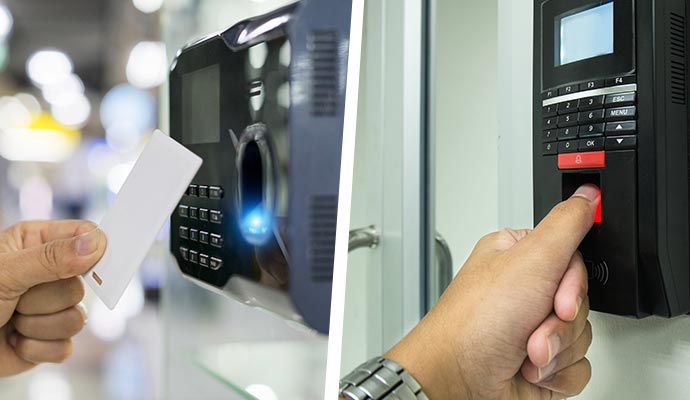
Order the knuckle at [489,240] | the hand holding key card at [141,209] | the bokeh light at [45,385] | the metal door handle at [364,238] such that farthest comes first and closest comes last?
1. the metal door handle at [364,238]
2. the bokeh light at [45,385]
3. the knuckle at [489,240]
4. the hand holding key card at [141,209]

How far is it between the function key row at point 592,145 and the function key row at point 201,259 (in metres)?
0.24

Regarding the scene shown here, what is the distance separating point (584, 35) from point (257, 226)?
0.25m

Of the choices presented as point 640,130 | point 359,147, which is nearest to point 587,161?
point 640,130

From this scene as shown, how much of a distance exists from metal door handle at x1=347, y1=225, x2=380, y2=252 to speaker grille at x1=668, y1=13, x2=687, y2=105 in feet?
1.27

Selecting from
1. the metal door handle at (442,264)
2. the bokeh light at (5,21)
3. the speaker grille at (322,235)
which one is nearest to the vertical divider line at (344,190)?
the speaker grille at (322,235)

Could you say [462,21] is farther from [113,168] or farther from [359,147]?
[113,168]

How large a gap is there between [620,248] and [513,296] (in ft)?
0.23

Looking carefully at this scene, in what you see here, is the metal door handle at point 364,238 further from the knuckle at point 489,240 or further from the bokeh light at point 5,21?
the bokeh light at point 5,21

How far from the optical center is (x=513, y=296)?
35 centimetres

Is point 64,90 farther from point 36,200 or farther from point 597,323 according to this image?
point 597,323

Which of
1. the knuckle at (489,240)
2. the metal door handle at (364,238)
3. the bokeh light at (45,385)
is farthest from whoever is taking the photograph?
the metal door handle at (364,238)

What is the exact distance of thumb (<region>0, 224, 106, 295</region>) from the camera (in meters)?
0.33

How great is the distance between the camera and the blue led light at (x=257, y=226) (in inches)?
13.2

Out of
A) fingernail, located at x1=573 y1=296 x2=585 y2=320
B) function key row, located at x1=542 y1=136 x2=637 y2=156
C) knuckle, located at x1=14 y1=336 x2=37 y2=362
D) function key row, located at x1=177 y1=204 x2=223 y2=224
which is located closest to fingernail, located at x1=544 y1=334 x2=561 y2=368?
fingernail, located at x1=573 y1=296 x2=585 y2=320
